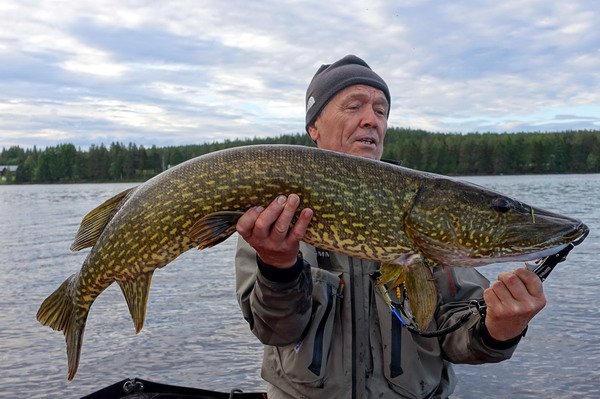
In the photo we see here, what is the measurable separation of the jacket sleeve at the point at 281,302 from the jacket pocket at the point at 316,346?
0.06m

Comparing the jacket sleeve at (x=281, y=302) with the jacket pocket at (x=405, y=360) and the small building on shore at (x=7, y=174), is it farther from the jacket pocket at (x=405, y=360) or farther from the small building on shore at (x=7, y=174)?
the small building on shore at (x=7, y=174)

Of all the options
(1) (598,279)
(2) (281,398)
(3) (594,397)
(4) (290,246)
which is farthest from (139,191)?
(1) (598,279)

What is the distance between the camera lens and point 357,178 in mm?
2814

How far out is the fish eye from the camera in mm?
2786

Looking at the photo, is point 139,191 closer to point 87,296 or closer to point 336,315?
point 87,296

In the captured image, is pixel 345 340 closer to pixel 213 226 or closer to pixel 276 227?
pixel 276 227

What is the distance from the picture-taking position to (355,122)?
3.67m

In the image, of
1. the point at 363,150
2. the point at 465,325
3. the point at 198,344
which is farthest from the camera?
the point at 198,344

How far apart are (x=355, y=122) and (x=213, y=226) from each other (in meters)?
1.30

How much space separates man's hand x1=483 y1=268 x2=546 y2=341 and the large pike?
14cm

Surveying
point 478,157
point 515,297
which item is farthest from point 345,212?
point 478,157

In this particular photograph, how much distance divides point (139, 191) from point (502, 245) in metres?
1.67

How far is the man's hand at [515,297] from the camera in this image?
102 inches

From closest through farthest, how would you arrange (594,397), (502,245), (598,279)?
(502,245) → (594,397) → (598,279)
